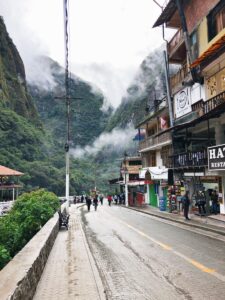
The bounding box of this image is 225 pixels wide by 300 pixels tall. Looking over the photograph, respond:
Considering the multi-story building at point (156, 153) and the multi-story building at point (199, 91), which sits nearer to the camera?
the multi-story building at point (199, 91)

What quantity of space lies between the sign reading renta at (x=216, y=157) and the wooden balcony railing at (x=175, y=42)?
12.3 m

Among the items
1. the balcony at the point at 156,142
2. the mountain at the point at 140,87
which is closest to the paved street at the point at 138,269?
the balcony at the point at 156,142

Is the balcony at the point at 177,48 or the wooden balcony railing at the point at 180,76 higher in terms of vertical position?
Answer: the balcony at the point at 177,48

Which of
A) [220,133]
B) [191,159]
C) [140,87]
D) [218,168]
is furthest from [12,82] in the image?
[218,168]

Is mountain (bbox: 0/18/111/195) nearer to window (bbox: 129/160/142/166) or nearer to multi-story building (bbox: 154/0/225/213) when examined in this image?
multi-story building (bbox: 154/0/225/213)

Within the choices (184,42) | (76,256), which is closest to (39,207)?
(76,256)

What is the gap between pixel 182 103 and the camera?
85.4ft

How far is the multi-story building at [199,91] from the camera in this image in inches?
735

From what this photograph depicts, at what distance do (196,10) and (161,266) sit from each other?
2053 centimetres

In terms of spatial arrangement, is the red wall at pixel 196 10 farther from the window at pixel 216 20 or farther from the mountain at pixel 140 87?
the mountain at pixel 140 87

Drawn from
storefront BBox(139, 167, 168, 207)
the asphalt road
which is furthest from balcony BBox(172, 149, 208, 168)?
the asphalt road

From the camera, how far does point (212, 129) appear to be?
2223 centimetres

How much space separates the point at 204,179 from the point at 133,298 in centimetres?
1828

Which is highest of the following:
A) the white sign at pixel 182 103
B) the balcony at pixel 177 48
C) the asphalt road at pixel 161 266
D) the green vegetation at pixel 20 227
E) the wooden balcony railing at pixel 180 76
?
the balcony at pixel 177 48
